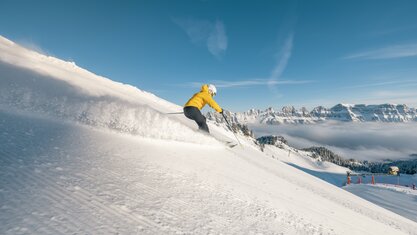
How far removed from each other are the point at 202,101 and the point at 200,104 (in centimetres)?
22

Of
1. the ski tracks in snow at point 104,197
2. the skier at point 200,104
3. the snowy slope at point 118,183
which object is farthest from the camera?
the skier at point 200,104

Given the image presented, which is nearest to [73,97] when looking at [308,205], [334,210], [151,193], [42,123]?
[42,123]

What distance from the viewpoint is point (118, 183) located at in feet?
17.6

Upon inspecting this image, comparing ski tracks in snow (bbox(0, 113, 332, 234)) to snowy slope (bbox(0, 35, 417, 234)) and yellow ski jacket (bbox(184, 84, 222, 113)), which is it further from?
yellow ski jacket (bbox(184, 84, 222, 113))

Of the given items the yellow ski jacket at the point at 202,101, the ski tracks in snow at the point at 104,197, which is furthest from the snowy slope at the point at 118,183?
the yellow ski jacket at the point at 202,101

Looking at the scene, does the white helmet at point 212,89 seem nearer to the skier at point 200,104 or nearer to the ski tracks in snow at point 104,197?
the skier at point 200,104

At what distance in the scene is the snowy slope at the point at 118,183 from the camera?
3.99 m

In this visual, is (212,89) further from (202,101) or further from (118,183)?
(118,183)

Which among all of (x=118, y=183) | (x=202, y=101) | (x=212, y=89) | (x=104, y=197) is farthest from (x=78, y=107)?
(x=104, y=197)

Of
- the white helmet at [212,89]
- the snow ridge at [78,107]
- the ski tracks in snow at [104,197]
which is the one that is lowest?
the ski tracks in snow at [104,197]

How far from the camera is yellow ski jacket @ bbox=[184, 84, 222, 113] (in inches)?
571

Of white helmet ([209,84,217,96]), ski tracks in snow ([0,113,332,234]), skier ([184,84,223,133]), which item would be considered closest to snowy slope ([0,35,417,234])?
ski tracks in snow ([0,113,332,234])

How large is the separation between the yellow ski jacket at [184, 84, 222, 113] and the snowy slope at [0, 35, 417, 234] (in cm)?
270

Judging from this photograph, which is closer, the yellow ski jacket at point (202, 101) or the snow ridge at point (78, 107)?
the snow ridge at point (78, 107)
